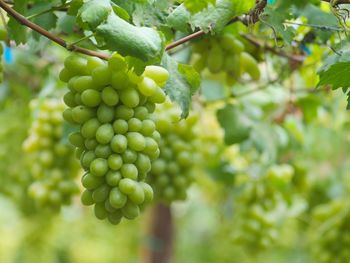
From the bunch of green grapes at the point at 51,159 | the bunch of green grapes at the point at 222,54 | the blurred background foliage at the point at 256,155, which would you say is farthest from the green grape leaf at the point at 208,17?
the bunch of green grapes at the point at 51,159

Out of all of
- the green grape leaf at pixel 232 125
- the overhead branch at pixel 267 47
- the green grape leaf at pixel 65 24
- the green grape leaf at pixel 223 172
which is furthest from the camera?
the green grape leaf at pixel 223 172

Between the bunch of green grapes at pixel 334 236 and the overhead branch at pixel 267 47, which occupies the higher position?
the overhead branch at pixel 267 47

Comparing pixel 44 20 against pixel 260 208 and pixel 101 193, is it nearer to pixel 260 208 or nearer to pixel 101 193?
pixel 101 193

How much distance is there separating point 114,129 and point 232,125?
0.73 m

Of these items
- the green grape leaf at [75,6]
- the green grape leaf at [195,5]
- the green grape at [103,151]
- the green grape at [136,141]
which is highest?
the green grape leaf at [195,5]

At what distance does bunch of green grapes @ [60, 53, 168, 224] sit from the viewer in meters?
0.80

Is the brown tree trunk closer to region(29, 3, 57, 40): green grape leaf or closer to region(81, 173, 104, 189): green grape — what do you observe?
region(29, 3, 57, 40): green grape leaf

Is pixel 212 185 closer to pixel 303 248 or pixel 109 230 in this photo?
pixel 303 248

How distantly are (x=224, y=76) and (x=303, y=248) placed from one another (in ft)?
4.13

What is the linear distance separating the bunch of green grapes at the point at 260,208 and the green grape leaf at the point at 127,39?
1.03m

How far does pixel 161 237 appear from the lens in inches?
84.5

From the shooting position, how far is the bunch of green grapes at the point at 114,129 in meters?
0.80

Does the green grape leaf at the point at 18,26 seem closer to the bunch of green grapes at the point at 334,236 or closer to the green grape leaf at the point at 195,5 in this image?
the green grape leaf at the point at 195,5

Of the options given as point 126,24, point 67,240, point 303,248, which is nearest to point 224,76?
point 126,24
